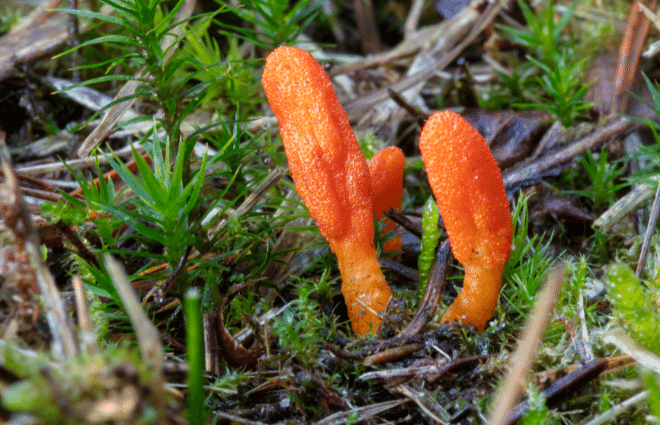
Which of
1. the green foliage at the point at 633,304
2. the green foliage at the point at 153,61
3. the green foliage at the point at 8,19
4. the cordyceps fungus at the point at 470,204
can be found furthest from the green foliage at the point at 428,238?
the green foliage at the point at 8,19

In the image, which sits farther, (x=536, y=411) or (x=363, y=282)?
(x=363, y=282)

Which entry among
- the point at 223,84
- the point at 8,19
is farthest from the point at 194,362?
the point at 8,19

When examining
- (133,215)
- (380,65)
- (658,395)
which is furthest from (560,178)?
(133,215)

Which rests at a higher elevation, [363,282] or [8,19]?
[8,19]

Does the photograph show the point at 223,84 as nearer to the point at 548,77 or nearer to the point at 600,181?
the point at 548,77

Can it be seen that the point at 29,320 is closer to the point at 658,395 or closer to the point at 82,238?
the point at 82,238

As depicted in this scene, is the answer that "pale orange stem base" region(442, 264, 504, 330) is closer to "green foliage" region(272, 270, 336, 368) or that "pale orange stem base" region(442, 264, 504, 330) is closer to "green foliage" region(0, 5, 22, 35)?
"green foliage" region(272, 270, 336, 368)

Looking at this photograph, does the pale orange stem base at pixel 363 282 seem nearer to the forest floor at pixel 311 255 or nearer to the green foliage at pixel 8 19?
the forest floor at pixel 311 255

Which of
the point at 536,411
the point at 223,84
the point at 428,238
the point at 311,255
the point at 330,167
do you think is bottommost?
the point at 536,411
